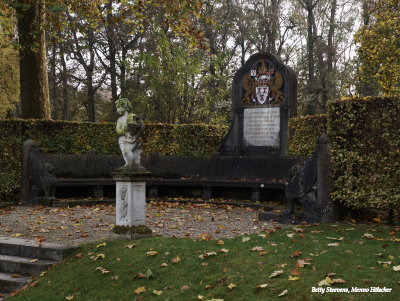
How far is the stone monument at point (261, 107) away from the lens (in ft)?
47.5

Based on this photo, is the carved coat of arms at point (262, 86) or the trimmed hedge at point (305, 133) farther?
the carved coat of arms at point (262, 86)

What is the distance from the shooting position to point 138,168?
7.72 metres

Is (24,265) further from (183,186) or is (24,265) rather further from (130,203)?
(183,186)

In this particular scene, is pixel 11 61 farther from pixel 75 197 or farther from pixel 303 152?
pixel 303 152

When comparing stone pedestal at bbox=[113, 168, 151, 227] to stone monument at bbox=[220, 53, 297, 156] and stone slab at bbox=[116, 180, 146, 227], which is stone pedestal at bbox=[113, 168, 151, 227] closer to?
stone slab at bbox=[116, 180, 146, 227]

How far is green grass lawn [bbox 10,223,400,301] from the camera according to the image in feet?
15.8

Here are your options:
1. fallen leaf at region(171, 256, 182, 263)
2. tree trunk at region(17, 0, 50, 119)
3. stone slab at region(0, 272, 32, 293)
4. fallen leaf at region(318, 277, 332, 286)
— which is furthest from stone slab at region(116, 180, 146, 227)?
tree trunk at region(17, 0, 50, 119)

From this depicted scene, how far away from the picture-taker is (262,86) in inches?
582

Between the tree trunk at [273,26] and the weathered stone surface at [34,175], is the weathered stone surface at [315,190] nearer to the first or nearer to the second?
the weathered stone surface at [34,175]

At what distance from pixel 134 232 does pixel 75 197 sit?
7.33 meters

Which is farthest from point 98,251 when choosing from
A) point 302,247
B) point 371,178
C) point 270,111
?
point 270,111

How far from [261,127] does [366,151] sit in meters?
6.67

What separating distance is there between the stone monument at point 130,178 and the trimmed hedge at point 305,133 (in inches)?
242

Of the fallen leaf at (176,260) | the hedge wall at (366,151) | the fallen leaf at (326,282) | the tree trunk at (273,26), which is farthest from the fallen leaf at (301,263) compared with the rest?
the tree trunk at (273,26)
